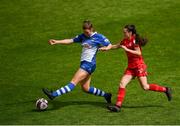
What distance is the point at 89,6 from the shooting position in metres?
29.0

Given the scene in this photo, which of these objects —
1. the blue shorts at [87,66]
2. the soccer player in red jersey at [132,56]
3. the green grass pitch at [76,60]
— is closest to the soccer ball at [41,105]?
the green grass pitch at [76,60]

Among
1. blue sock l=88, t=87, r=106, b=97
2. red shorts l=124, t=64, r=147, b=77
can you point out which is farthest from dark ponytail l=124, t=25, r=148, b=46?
blue sock l=88, t=87, r=106, b=97

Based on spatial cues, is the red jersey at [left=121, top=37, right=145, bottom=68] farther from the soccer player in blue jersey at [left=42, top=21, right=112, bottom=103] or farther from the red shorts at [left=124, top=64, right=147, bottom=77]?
the soccer player in blue jersey at [left=42, top=21, right=112, bottom=103]

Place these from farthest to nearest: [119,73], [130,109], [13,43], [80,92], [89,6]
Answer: [89,6] < [13,43] < [119,73] < [80,92] < [130,109]

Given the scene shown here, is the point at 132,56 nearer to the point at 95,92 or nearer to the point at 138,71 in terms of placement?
the point at 138,71

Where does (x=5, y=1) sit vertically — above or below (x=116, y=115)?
above

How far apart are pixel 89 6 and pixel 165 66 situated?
10.1m

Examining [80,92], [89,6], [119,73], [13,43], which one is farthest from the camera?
[89,6]

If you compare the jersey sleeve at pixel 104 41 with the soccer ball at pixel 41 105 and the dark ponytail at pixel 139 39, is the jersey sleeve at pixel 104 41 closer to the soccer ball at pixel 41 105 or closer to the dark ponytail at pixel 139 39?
the dark ponytail at pixel 139 39

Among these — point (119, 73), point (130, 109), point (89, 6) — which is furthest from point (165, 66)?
point (89, 6)

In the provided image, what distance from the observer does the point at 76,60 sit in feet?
70.8

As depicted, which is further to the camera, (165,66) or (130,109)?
(165,66)

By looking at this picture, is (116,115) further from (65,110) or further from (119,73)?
(119,73)

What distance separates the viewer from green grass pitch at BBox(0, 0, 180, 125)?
14.0m
